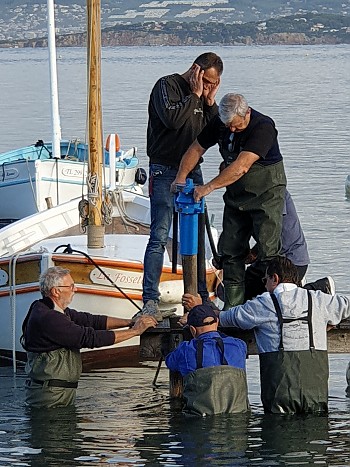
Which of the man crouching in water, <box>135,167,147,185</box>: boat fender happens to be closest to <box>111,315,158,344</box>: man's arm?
the man crouching in water

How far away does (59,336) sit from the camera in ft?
33.8

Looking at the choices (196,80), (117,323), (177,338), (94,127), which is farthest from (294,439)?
(94,127)

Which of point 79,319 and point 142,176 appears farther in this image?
point 142,176

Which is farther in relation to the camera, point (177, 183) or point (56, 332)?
point (177, 183)

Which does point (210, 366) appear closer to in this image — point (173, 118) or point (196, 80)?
point (173, 118)

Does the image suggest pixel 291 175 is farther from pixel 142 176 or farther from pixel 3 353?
pixel 3 353

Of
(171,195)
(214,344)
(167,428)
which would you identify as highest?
(171,195)

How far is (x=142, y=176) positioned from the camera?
20500mm

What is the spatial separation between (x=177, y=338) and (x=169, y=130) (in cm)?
177

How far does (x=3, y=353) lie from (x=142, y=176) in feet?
23.3

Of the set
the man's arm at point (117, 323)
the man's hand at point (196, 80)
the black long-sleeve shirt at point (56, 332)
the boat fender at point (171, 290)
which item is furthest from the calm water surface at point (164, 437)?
the man's hand at point (196, 80)

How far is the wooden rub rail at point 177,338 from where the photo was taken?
10.6m

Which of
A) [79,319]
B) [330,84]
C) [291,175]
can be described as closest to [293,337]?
[79,319]

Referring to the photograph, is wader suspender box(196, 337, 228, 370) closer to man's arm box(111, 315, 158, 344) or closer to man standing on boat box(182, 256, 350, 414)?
man standing on boat box(182, 256, 350, 414)
